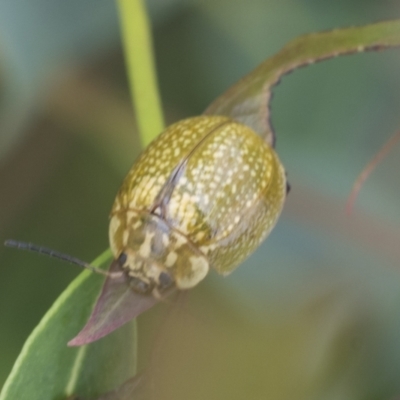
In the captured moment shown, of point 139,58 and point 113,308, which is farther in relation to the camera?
point 139,58

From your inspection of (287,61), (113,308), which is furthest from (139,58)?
(113,308)

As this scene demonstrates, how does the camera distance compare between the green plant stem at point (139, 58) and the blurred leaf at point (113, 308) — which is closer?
the blurred leaf at point (113, 308)

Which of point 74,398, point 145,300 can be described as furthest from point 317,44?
point 74,398

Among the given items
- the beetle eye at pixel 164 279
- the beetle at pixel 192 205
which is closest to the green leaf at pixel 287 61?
the beetle at pixel 192 205

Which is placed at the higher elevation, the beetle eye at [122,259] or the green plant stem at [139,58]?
the green plant stem at [139,58]

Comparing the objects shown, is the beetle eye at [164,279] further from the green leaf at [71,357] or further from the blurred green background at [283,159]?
the blurred green background at [283,159]

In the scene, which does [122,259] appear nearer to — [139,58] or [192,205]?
[192,205]
